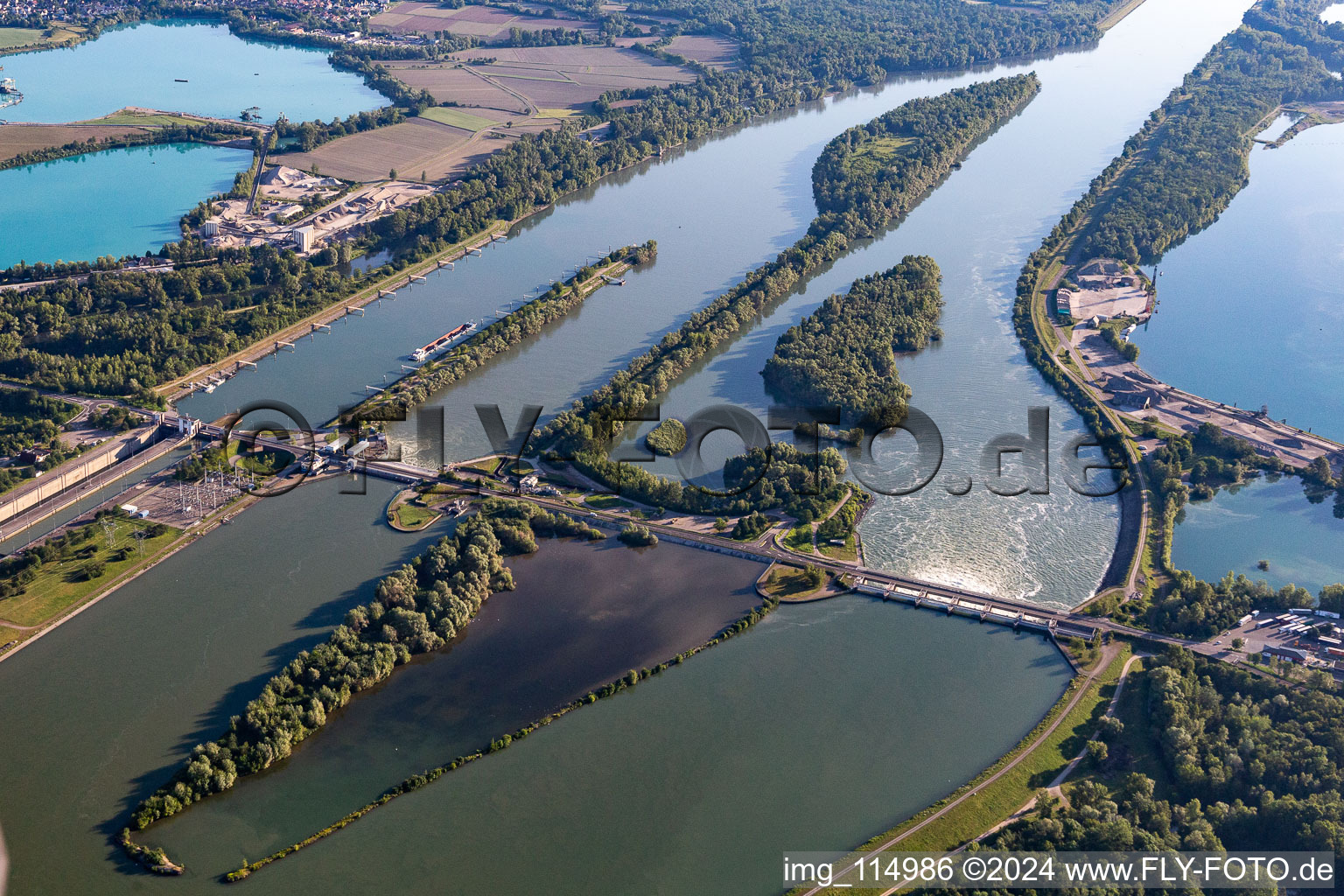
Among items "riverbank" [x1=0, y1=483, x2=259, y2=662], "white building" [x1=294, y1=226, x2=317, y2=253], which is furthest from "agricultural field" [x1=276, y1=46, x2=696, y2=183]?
"riverbank" [x1=0, y1=483, x2=259, y2=662]

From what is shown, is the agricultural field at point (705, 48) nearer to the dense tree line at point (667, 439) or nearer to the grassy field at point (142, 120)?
the grassy field at point (142, 120)

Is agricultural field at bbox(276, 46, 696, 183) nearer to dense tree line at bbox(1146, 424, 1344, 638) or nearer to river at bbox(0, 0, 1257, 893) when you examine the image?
river at bbox(0, 0, 1257, 893)

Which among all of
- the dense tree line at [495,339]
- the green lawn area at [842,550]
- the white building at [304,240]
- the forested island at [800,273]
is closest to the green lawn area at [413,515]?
the forested island at [800,273]

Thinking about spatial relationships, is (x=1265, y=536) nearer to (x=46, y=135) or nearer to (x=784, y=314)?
(x=784, y=314)

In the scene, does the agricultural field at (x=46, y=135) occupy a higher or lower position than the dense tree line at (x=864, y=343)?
higher

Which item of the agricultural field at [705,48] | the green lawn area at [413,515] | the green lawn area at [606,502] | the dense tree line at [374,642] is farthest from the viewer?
the agricultural field at [705,48]

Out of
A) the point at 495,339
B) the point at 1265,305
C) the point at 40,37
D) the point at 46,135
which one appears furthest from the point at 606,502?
the point at 40,37

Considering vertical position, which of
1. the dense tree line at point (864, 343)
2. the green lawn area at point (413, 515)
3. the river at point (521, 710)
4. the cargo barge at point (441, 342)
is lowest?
the river at point (521, 710)
